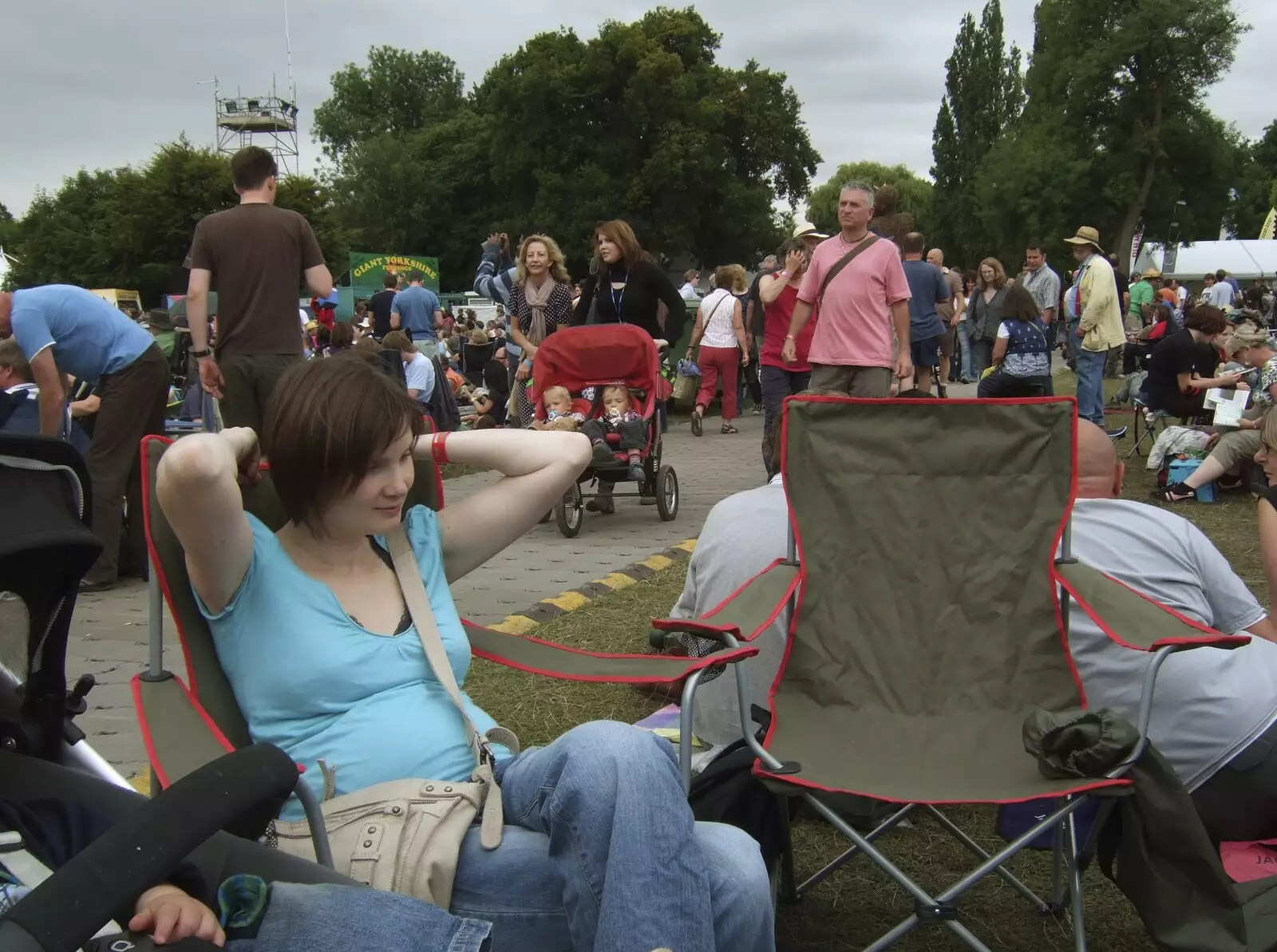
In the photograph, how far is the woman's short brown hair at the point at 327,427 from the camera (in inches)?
86.4

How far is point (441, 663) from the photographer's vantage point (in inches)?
89.0

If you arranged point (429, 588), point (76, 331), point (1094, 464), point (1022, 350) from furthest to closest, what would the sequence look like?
point (1022, 350) < point (76, 331) < point (1094, 464) < point (429, 588)

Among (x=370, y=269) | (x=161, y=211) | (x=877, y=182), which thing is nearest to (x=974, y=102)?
(x=877, y=182)

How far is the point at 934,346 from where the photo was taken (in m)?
11.2

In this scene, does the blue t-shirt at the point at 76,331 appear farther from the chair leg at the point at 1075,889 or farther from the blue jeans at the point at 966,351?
the blue jeans at the point at 966,351

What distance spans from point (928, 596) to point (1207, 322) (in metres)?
7.75

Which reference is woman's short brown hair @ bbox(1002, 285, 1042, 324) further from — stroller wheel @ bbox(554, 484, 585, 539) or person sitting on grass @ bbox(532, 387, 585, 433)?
stroller wheel @ bbox(554, 484, 585, 539)

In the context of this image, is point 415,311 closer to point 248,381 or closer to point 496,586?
point 248,381

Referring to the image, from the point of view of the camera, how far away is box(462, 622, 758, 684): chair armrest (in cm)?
245

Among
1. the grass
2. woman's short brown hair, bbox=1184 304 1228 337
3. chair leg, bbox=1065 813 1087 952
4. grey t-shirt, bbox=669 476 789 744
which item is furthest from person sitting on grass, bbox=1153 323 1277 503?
chair leg, bbox=1065 813 1087 952

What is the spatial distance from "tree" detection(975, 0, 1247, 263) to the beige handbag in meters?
47.5

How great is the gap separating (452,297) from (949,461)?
37307 millimetres

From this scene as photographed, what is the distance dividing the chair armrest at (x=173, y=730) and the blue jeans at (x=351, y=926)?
35cm

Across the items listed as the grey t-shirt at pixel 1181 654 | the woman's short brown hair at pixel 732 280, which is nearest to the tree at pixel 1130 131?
the woman's short brown hair at pixel 732 280
